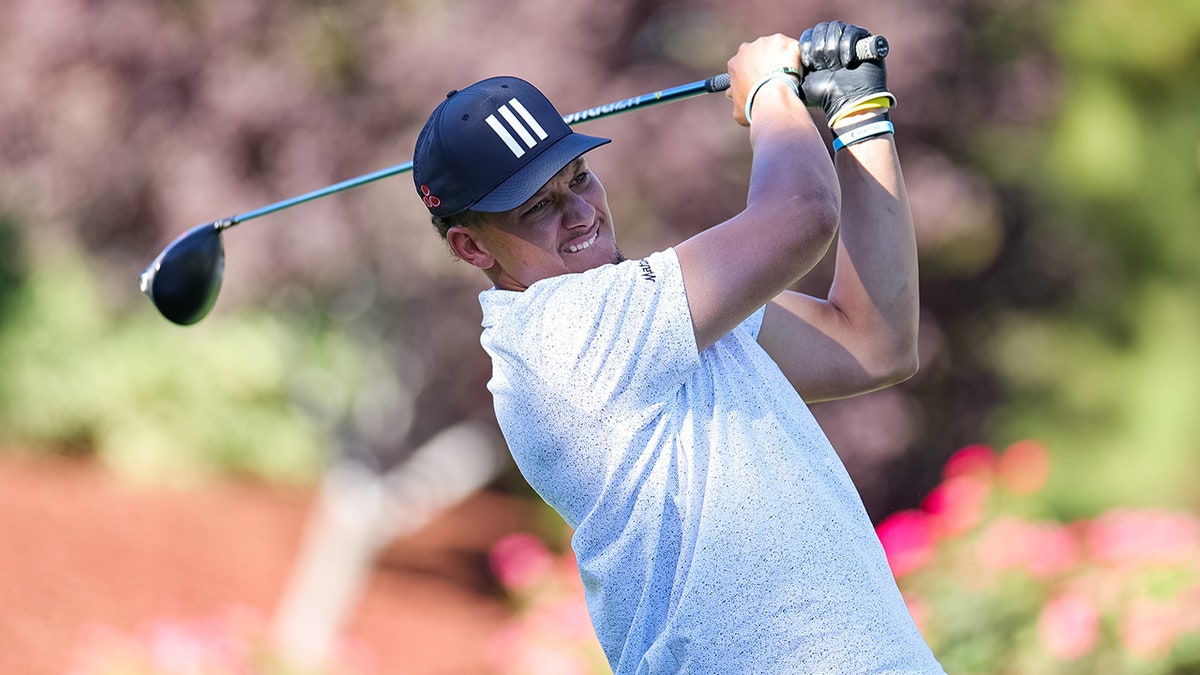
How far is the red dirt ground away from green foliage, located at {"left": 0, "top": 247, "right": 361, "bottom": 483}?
29 centimetres

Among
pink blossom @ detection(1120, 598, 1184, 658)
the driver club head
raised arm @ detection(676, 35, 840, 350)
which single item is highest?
the driver club head

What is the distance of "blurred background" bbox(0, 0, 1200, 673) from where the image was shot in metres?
5.02

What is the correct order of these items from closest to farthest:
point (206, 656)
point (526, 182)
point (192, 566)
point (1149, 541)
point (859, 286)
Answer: point (526, 182) < point (859, 286) < point (1149, 541) < point (206, 656) < point (192, 566)

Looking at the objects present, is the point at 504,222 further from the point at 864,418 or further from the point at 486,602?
the point at 486,602

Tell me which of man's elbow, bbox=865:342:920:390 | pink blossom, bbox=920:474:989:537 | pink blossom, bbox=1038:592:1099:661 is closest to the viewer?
man's elbow, bbox=865:342:920:390

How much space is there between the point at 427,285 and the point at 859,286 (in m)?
3.67

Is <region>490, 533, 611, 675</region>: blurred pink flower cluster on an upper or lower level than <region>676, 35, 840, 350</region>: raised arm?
upper

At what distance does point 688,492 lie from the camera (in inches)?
71.9

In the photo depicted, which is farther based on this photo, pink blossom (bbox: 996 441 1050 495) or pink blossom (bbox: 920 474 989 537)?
pink blossom (bbox: 996 441 1050 495)

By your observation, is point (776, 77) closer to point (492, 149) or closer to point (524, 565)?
point (492, 149)

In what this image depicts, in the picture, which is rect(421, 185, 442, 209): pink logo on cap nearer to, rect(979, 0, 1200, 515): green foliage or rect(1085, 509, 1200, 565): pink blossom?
rect(1085, 509, 1200, 565): pink blossom

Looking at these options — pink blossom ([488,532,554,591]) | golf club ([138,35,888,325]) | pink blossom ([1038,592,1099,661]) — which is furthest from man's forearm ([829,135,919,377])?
pink blossom ([488,532,554,591])

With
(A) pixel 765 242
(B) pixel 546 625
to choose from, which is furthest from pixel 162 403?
(A) pixel 765 242

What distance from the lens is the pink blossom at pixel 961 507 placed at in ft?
14.9
